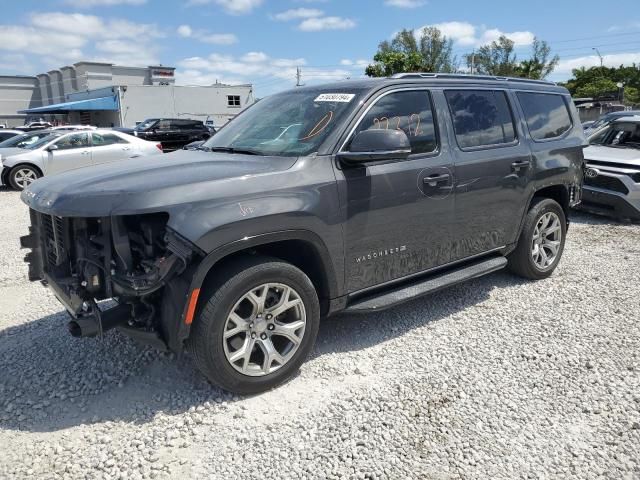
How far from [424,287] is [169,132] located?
2188 cm

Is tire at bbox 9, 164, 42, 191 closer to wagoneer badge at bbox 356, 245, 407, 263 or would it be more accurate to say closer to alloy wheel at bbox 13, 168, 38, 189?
alloy wheel at bbox 13, 168, 38, 189

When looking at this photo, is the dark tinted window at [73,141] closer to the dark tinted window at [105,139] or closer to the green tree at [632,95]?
the dark tinted window at [105,139]

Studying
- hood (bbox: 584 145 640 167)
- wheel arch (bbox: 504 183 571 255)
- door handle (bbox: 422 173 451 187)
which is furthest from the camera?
hood (bbox: 584 145 640 167)

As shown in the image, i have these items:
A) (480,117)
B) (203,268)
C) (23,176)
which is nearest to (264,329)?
(203,268)

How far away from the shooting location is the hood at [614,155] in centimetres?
814

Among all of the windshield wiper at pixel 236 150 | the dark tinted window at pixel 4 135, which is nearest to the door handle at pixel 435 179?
the windshield wiper at pixel 236 150

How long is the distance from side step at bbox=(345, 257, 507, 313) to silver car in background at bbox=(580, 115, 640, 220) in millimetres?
4404

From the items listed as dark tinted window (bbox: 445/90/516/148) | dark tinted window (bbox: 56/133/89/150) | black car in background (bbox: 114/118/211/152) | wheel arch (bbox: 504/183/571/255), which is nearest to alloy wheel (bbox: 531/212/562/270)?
wheel arch (bbox: 504/183/571/255)

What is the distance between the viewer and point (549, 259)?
5.48 m

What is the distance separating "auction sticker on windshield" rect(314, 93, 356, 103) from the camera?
3807 mm

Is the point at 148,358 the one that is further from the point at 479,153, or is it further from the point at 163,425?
the point at 479,153

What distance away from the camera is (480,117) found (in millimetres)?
4531

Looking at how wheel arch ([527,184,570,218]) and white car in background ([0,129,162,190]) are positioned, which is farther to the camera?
white car in background ([0,129,162,190])

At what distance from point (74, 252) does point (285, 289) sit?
1.38 metres
